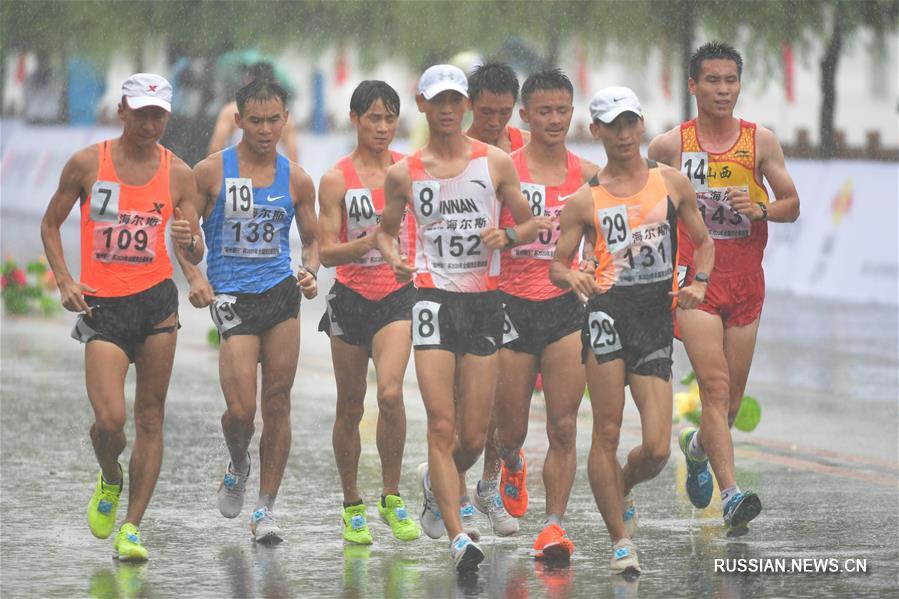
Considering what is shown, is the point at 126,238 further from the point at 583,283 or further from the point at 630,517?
the point at 630,517

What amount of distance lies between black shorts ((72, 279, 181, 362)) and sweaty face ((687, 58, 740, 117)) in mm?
2943

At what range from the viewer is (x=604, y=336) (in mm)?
8648

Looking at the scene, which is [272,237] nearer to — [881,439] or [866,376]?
[881,439]

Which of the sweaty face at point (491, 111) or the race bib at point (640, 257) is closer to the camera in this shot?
the race bib at point (640, 257)

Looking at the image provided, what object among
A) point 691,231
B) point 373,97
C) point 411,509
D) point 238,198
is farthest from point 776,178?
point 238,198

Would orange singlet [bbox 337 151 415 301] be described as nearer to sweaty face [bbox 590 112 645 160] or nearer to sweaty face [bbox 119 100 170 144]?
sweaty face [bbox 119 100 170 144]

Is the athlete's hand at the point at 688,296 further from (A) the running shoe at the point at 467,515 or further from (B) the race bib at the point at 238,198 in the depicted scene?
(B) the race bib at the point at 238,198

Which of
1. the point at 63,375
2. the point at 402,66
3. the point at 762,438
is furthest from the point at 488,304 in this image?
the point at 402,66

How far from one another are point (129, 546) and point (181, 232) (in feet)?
4.85

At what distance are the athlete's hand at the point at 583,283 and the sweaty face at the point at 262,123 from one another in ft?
5.95

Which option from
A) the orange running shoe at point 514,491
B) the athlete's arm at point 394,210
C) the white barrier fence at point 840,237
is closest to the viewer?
the athlete's arm at point 394,210

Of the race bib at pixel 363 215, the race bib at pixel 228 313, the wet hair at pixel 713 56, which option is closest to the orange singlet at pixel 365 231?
the race bib at pixel 363 215

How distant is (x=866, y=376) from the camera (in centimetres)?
1603

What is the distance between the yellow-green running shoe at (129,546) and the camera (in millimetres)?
8688
